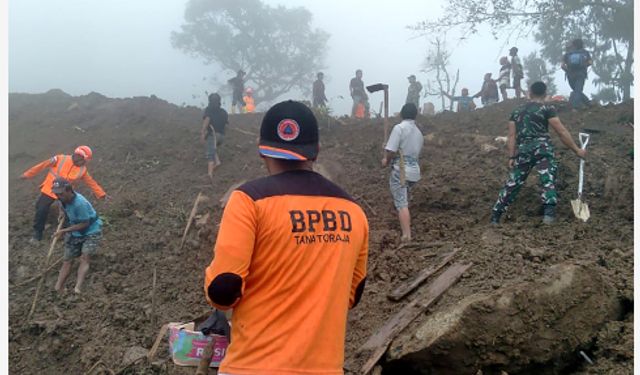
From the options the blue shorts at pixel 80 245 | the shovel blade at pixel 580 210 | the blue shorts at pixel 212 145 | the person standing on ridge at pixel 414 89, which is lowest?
the blue shorts at pixel 80 245

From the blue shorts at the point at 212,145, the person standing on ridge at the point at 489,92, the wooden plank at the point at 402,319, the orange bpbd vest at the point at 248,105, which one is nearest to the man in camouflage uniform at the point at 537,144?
the wooden plank at the point at 402,319

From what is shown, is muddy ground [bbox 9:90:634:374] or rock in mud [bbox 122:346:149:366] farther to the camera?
rock in mud [bbox 122:346:149:366]

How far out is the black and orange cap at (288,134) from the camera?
2094mm

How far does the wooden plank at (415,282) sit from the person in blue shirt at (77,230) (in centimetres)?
396

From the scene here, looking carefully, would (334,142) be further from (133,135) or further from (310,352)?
(310,352)

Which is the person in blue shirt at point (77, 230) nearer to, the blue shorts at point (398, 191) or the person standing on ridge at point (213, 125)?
the blue shorts at point (398, 191)

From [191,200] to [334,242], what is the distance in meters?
7.83

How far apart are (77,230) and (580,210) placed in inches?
241

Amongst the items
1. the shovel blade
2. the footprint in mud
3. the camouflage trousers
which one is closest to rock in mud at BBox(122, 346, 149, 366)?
the footprint in mud

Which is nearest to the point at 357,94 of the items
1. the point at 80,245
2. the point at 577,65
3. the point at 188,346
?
the point at 577,65

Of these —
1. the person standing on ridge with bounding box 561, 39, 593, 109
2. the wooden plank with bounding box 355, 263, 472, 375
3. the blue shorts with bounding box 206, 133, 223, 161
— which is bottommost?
the wooden plank with bounding box 355, 263, 472, 375

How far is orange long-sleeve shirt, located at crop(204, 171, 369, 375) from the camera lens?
1.92m

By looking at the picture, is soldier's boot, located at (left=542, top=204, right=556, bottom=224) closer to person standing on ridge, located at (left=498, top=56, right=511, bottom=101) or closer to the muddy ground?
the muddy ground

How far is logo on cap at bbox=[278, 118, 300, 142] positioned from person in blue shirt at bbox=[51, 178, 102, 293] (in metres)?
4.81
